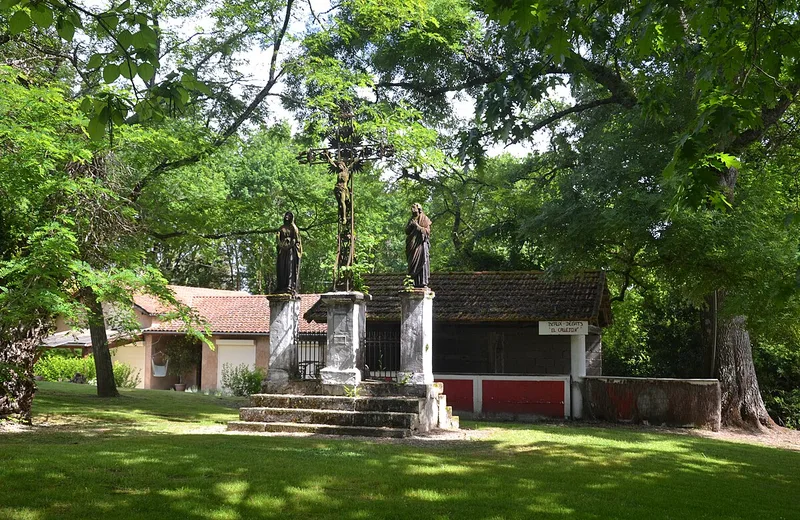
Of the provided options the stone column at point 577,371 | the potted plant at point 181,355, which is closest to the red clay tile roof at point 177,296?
the potted plant at point 181,355

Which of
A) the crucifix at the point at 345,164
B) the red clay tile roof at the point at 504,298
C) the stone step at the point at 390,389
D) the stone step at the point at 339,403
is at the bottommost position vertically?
the stone step at the point at 339,403

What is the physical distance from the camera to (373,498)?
793cm

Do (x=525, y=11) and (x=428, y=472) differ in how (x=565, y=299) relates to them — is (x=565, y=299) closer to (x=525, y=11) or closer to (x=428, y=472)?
(x=428, y=472)

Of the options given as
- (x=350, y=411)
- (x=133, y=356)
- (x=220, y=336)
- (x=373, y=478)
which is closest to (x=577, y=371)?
(x=350, y=411)

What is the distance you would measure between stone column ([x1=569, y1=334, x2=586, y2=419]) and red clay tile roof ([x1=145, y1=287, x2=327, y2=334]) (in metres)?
15.5

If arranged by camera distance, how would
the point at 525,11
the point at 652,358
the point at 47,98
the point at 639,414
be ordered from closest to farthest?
the point at 525,11 → the point at 47,98 → the point at 639,414 → the point at 652,358

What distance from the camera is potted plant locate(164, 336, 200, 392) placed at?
38.1m

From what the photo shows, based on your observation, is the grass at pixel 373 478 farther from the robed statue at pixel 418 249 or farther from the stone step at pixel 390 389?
the robed statue at pixel 418 249

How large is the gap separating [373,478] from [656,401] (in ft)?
39.4

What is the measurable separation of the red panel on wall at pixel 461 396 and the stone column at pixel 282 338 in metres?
5.95

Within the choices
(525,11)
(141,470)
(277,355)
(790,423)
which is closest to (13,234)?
(277,355)

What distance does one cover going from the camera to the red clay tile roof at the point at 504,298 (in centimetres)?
2048

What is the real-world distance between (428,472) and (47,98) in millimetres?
9570

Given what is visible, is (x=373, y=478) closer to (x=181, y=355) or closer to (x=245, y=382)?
(x=245, y=382)
